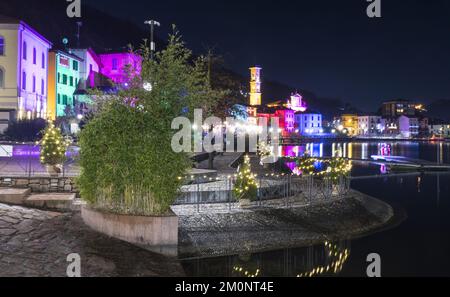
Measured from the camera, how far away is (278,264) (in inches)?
567

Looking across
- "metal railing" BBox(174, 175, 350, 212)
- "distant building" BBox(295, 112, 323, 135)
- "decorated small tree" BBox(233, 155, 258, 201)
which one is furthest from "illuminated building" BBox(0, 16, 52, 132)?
"distant building" BBox(295, 112, 323, 135)

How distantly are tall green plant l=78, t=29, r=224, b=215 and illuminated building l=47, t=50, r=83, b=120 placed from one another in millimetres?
41998

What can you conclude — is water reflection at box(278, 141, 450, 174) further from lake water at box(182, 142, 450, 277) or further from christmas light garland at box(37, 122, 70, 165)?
christmas light garland at box(37, 122, 70, 165)

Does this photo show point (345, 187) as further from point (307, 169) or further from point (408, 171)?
point (408, 171)

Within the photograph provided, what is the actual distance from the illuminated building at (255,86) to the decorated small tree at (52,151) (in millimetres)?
113494

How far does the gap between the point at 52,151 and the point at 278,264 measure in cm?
1048

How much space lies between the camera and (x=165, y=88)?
14.3 meters

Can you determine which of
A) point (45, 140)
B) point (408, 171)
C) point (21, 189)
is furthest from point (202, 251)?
point (408, 171)

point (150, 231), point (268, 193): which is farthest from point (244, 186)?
point (150, 231)

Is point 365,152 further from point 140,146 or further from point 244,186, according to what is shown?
point 140,146

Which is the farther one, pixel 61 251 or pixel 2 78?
pixel 2 78

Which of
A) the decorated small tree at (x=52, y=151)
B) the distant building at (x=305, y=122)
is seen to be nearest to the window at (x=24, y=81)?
the decorated small tree at (x=52, y=151)

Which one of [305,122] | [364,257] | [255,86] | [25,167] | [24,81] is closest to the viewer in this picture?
[364,257]
